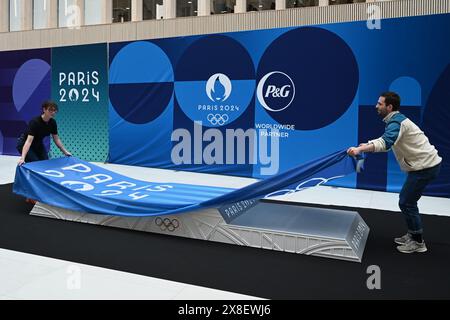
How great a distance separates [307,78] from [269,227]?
14.7ft

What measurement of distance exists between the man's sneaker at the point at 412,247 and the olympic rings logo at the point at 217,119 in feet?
16.8

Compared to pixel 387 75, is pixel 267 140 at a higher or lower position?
lower

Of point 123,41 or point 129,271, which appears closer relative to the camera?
point 129,271

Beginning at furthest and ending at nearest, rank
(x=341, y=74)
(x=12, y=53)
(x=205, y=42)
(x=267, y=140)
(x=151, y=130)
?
(x=12, y=53) → (x=151, y=130) → (x=205, y=42) → (x=267, y=140) → (x=341, y=74)

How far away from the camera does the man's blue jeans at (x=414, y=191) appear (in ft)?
11.5

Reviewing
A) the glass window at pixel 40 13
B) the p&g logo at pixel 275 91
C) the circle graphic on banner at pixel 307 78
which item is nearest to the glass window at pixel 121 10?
the glass window at pixel 40 13

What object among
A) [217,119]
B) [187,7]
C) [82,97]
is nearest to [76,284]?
[217,119]

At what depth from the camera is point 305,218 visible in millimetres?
3979

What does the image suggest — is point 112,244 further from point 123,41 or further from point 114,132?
point 123,41

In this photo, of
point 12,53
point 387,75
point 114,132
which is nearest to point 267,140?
point 387,75

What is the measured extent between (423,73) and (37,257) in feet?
20.3

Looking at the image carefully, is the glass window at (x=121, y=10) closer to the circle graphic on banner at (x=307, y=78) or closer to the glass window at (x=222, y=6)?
the glass window at (x=222, y=6)

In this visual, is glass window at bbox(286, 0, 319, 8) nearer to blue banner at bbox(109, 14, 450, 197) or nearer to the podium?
blue banner at bbox(109, 14, 450, 197)

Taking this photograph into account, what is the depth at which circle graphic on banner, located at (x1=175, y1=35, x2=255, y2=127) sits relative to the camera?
8.12m
